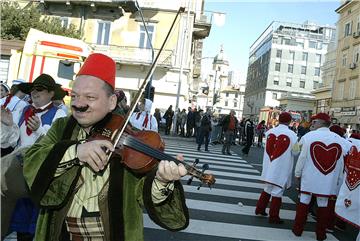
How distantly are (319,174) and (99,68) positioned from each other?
481 cm

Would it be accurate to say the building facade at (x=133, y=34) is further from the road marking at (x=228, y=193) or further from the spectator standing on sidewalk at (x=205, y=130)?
the road marking at (x=228, y=193)

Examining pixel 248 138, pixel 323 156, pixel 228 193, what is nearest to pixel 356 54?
pixel 248 138

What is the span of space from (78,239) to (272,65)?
105m

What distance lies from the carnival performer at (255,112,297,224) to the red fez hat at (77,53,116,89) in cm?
523

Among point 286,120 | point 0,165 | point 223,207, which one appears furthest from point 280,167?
point 0,165

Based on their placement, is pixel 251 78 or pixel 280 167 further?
pixel 251 78

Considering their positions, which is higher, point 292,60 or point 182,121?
point 292,60

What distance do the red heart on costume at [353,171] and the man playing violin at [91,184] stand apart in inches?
165

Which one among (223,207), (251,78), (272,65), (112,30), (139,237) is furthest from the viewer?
(251,78)

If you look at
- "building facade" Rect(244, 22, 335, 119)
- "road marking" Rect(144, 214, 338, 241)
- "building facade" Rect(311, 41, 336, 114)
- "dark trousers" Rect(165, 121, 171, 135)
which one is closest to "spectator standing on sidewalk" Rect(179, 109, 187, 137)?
"dark trousers" Rect(165, 121, 171, 135)

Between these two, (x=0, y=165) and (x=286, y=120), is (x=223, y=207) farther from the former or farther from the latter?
(x=0, y=165)

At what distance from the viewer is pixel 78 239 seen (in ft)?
7.20

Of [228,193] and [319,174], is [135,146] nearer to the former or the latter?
[319,174]

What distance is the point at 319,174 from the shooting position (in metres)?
6.26
